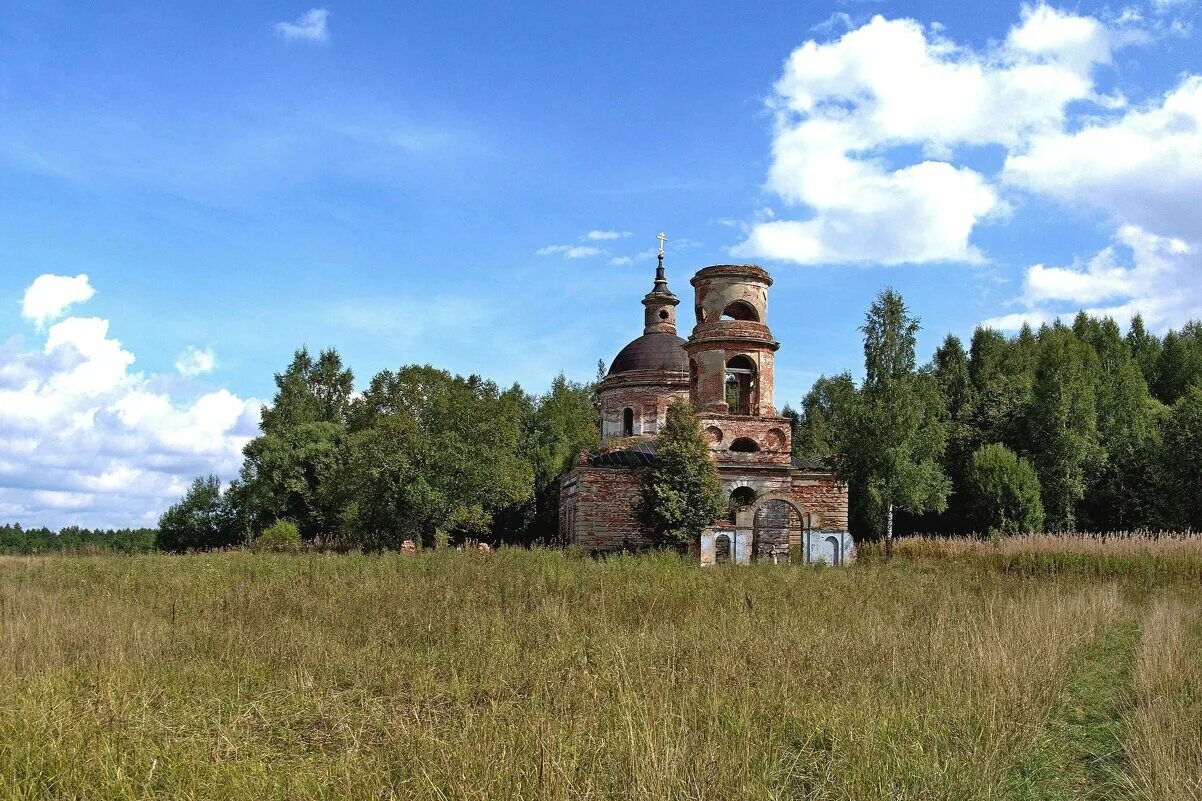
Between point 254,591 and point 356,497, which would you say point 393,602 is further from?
point 356,497

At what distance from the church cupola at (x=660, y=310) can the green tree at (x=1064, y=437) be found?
16834 millimetres

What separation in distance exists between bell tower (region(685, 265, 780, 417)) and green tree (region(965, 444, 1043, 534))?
43.1 ft

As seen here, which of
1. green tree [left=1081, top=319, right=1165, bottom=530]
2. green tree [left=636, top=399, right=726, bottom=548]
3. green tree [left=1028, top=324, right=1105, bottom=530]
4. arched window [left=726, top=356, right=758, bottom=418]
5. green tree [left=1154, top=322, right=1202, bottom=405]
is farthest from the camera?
green tree [left=1154, top=322, right=1202, bottom=405]

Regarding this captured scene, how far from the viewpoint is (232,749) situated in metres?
5.86

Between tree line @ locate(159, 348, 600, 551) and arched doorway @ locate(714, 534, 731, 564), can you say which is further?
tree line @ locate(159, 348, 600, 551)

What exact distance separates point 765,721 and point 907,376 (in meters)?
29.4

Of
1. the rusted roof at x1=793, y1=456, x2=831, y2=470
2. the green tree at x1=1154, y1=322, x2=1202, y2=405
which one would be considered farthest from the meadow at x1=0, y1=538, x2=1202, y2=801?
the green tree at x1=1154, y1=322, x2=1202, y2=405

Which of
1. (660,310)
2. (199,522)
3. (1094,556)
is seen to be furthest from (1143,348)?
(199,522)

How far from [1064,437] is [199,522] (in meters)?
41.8

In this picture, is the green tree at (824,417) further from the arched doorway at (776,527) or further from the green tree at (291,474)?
the green tree at (291,474)

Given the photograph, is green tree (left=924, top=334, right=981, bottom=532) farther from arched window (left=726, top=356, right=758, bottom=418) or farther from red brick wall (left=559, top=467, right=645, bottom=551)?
red brick wall (left=559, top=467, right=645, bottom=551)

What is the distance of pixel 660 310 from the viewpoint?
41844 millimetres

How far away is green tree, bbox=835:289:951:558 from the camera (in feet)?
102

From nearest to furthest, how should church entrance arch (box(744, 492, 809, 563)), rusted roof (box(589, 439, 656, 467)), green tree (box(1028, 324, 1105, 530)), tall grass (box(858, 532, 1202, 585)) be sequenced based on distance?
tall grass (box(858, 532, 1202, 585))
church entrance arch (box(744, 492, 809, 563))
rusted roof (box(589, 439, 656, 467))
green tree (box(1028, 324, 1105, 530))
